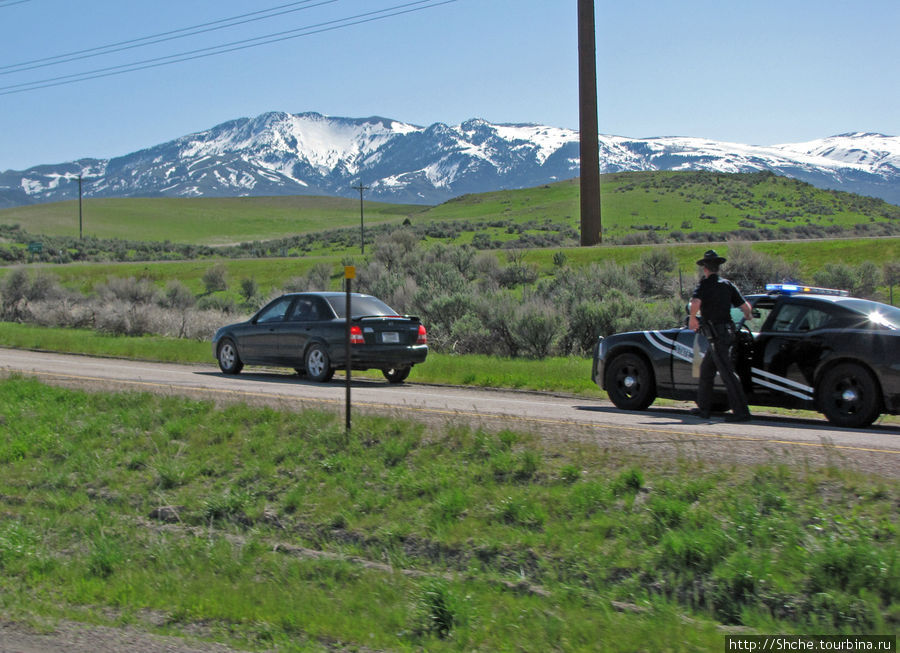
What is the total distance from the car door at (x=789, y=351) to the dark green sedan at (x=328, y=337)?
24.3ft

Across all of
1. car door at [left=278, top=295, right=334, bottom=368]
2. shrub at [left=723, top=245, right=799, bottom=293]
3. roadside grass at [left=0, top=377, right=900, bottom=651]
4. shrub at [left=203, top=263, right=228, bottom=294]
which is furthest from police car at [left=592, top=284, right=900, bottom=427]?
shrub at [left=203, top=263, right=228, bottom=294]

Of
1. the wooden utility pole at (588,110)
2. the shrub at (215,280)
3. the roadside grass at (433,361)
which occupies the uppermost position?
the wooden utility pole at (588,110)

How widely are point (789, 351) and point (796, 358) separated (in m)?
0.13

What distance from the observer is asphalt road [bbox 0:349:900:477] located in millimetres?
8672

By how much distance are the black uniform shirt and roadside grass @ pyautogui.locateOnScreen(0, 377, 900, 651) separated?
3.01 metres

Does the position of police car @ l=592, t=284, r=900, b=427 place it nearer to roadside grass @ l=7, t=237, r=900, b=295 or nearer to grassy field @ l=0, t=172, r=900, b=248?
roadside grass @ l=7, t=237, r=900, b=295

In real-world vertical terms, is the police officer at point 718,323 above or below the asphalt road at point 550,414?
above

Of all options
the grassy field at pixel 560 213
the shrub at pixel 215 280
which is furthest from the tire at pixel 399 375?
the grassy field at pixel 560 213

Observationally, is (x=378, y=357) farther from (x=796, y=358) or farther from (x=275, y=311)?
(x=796, y=358)

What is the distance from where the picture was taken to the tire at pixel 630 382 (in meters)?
12.6

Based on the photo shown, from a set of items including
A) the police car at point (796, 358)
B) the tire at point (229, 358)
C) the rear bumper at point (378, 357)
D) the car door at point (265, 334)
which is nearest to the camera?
the police car at point (796, 358)

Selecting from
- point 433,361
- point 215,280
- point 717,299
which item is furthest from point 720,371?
point 215,280

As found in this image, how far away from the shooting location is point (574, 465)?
838cm

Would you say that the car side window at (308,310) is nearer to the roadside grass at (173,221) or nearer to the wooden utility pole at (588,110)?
the wooden utility pole at (588,110)
